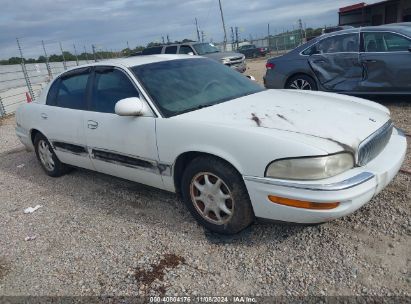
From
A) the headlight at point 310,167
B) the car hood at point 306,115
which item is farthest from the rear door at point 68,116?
the headlight at point 310,167

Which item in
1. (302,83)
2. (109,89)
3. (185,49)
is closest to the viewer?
(109,89)

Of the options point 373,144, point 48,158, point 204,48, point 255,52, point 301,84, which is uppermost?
point 204,48

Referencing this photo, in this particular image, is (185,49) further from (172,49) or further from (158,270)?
(158,270)

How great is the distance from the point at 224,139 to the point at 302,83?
5.07 meters

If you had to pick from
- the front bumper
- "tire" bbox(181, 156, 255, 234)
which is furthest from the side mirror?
the front bumper

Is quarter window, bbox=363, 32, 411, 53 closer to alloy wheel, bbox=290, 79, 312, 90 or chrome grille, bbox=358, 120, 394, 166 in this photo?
alloy wheel, bbox=290, 79, 312, 90

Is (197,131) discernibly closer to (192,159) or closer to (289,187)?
(192,159)

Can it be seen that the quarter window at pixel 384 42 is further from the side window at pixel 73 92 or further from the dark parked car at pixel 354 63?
the side window at pixel 73 92

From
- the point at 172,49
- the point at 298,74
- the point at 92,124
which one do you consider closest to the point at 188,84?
the point at 92,124

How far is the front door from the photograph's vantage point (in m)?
3.41

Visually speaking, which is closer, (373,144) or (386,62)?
(373,144)

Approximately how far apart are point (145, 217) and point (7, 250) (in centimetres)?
130

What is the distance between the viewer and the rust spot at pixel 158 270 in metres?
2.74

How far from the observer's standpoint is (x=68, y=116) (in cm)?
429
